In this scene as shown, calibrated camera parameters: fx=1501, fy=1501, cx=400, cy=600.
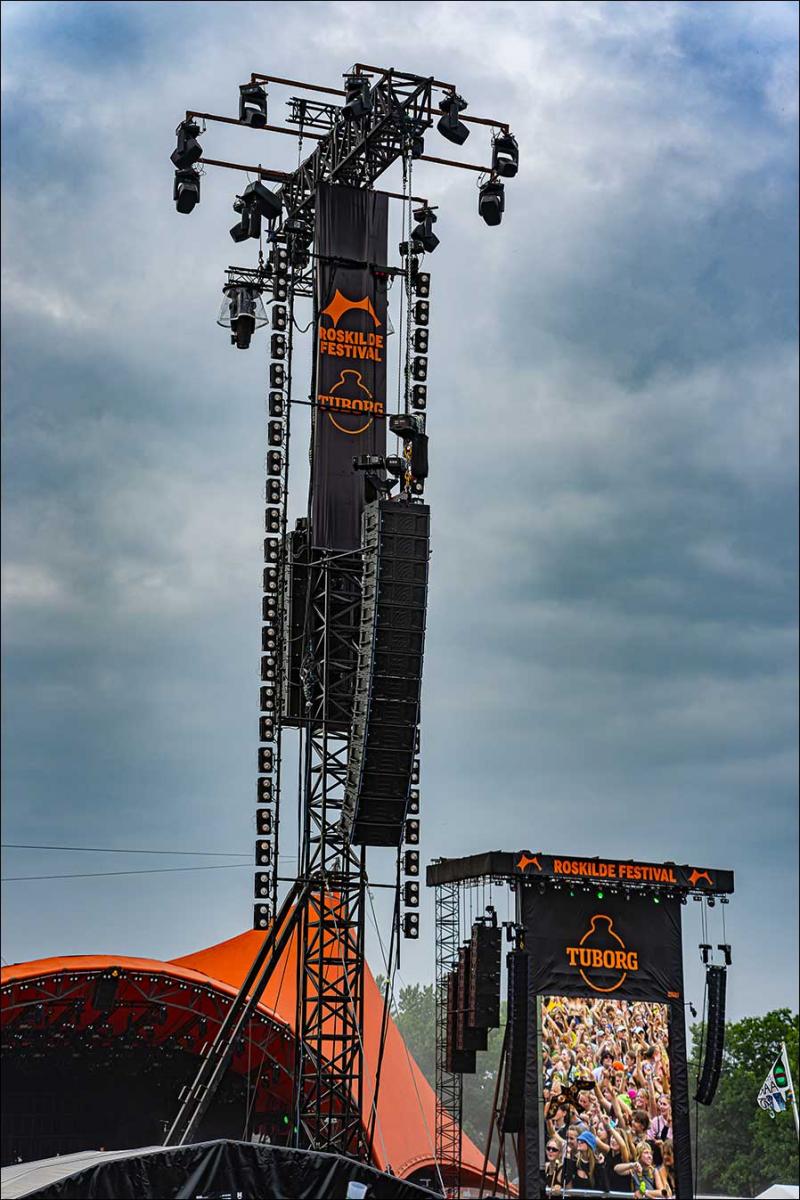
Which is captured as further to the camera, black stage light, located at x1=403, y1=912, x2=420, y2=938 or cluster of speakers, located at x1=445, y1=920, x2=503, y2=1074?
cluster of speakers, located at x1=445, y1=920, x2=503, y2=1074

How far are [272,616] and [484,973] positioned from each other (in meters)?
10.2

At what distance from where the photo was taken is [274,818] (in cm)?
2912

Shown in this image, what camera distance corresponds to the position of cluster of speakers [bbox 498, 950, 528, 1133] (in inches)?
1265

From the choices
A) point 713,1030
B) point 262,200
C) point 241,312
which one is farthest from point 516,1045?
point 262,200

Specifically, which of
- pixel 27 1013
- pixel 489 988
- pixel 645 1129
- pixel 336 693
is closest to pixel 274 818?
pixel 336 693

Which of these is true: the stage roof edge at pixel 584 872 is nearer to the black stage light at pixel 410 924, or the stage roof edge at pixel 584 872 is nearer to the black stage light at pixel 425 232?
the black stage light at pixel 410 924

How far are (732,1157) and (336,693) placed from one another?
64072 millimetres

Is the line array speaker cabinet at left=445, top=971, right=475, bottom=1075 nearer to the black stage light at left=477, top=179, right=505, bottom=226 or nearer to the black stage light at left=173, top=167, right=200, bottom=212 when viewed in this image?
the black stage light at left=477, top=179, right=505, bottom=226

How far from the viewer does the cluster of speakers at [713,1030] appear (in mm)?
34781

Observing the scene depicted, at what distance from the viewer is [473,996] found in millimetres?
34344

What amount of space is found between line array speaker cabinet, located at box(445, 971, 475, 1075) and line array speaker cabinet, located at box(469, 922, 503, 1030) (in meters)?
0.99

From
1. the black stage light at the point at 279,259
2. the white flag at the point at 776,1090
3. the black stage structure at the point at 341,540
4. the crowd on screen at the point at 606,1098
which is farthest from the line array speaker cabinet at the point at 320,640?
the white flag at the point at 776,1090

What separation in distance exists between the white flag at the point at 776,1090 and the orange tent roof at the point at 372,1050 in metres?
8.95

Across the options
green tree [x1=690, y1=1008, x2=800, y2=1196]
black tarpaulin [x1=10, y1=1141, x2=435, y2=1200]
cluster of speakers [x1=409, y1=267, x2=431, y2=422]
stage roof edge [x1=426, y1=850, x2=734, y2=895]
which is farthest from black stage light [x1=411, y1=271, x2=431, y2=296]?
green tree [x1=690, y1=1008, x2=800, y2=1196]
